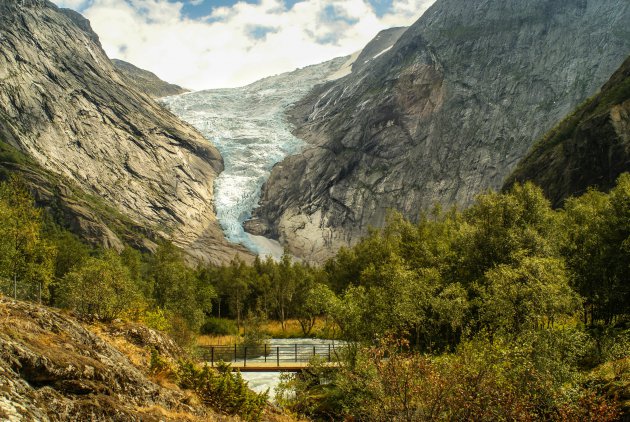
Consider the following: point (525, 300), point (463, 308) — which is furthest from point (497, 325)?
point (463, 308)

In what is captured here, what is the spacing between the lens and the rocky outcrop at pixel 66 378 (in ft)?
27.8

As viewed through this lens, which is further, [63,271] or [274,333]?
[274,333]

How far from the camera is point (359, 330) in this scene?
95.3ft

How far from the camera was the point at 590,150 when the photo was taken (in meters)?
82.9

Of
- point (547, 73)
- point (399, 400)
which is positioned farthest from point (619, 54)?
point (399, 400)

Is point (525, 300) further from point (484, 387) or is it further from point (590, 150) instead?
point (590, 150)

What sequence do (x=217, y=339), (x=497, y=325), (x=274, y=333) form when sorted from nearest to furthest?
(x=497, y=325)
(x=217, y=339)
(x=274, y=333)

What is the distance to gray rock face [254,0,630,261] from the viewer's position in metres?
158

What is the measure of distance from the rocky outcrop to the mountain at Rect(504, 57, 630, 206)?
259ft

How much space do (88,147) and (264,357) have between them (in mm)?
138350

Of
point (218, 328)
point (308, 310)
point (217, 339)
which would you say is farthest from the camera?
point (218, 328)

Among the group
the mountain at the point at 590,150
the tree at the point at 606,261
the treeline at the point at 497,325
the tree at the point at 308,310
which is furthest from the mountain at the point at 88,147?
the tree at the point at 606,261

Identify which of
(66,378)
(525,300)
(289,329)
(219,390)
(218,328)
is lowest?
(219,390)

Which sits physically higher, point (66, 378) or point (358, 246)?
point (358, 246)
